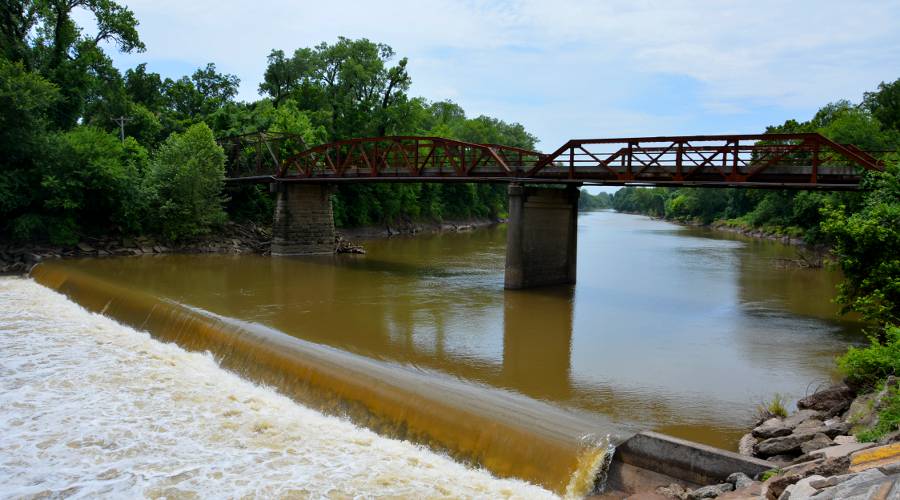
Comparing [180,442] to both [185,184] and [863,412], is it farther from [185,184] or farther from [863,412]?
[185,184]

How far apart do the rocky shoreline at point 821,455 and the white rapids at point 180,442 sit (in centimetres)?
288

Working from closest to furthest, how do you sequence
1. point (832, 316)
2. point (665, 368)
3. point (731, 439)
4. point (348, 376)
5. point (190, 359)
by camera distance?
point (731, 439), point (348, 376), point (665, 368), point (190, 359), point (832, 316)

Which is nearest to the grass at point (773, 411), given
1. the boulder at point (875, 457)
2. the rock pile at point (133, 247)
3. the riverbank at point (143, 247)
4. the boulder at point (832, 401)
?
the boulder at point (832, 401)

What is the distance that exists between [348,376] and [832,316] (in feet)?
54.7

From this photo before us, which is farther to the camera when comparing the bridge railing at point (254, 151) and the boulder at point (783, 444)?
the bridge railing at point (254, 151)

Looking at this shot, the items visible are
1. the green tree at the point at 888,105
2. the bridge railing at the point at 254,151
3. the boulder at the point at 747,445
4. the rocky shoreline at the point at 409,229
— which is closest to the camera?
the boulder at the point at 747,445

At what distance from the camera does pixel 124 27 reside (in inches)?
1687

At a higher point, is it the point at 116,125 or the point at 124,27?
the point at 124,27

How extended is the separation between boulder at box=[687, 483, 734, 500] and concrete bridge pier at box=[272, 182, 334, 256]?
3403 cm

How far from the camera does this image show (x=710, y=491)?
26.3 feet

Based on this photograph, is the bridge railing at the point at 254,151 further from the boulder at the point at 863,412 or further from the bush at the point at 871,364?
the boulder at the point at 863,412

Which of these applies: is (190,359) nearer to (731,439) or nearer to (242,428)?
(242,428)

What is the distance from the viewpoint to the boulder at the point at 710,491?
26.1ft

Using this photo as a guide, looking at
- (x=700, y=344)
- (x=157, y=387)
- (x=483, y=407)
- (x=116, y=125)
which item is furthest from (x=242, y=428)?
(x=116, y=125)
